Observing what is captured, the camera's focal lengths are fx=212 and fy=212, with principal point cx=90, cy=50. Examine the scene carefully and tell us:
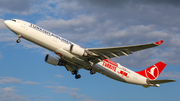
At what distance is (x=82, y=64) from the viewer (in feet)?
108

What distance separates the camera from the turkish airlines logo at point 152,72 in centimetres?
4019

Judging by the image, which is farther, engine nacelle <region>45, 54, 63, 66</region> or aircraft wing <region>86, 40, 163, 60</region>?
engine nacelle <region>45, 54, 63, 66</region>

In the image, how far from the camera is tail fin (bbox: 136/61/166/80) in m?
39.9

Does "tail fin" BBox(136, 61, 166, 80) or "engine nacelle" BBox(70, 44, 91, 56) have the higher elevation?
"tail fin" BBox(136, 61, 166, 80)

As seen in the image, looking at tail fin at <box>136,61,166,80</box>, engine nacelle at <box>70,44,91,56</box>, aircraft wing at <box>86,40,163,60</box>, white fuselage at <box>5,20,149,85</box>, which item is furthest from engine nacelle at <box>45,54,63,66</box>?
tail fin at <box>136,61,166,80</box>

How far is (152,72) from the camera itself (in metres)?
40.8

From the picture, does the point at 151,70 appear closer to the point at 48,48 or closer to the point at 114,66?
the point at 114,66

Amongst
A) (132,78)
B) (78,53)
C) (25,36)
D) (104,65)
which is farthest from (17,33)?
(132,78)

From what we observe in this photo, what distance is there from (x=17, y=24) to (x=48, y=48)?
545cm

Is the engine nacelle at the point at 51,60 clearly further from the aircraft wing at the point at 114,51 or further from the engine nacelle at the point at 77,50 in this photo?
the aircraft wing at the point at 114,51

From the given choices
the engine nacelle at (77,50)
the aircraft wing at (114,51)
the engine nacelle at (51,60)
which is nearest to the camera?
the aircraft wing at (114,51)

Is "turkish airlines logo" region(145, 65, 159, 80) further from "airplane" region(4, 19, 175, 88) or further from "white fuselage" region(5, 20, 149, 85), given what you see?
"white fuselage" region(5, 20, 149, 85)

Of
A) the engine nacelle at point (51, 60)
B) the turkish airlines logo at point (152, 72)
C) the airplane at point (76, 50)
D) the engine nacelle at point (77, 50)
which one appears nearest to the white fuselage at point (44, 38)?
the airplane at point (76, 50)

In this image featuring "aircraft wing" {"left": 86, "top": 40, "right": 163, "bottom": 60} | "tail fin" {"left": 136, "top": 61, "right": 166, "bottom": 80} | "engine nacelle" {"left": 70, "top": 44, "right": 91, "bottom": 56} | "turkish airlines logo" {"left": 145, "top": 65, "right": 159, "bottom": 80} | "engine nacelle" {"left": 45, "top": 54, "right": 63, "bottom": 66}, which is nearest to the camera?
"aircraft wing" {"left": 86, "top": 40, "right": 163, "bottom": 60}
